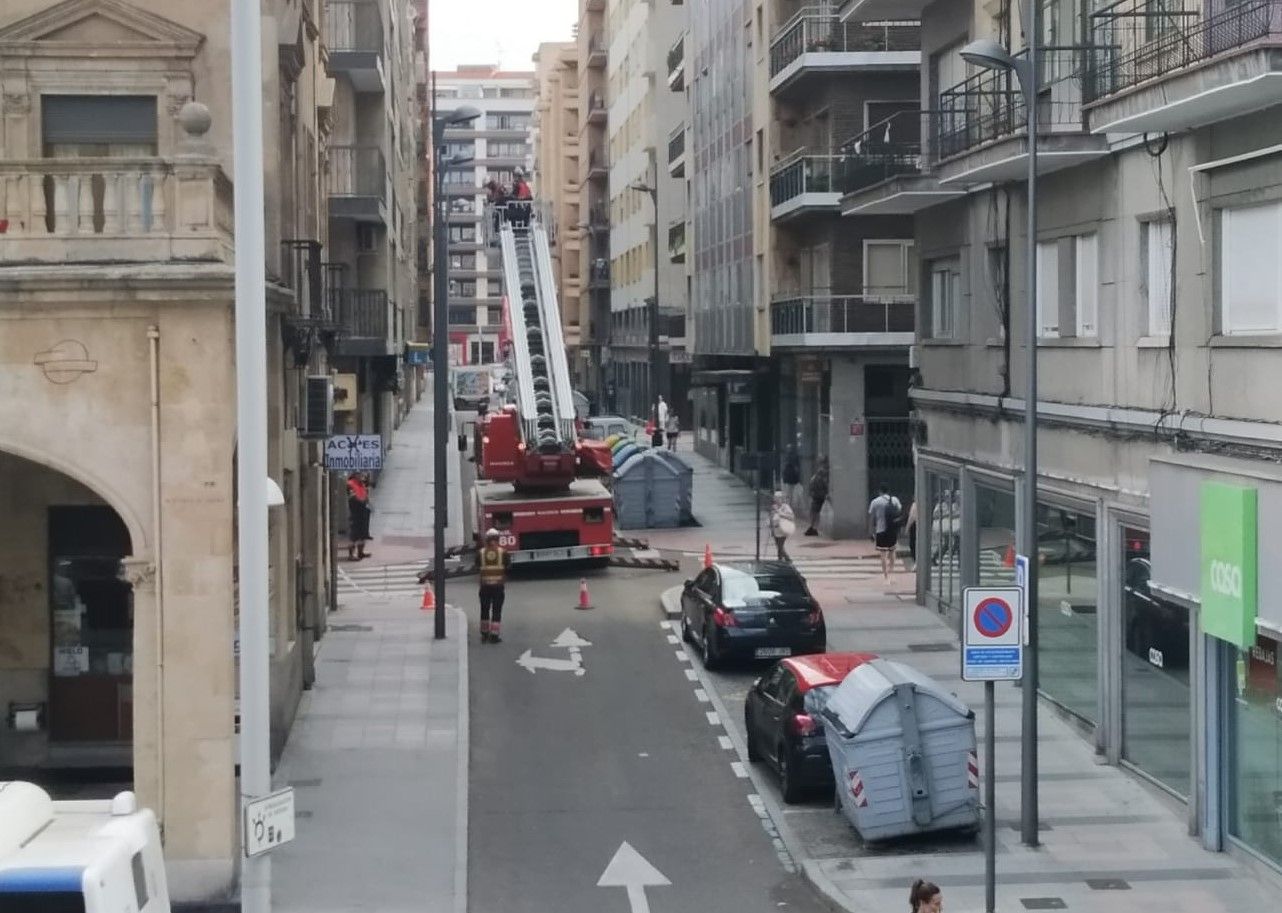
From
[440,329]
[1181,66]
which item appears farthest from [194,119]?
[440,329]

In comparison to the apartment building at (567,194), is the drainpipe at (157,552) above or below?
below

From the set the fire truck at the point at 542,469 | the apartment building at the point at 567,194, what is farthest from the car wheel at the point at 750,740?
the apartment building at the point at 567,194

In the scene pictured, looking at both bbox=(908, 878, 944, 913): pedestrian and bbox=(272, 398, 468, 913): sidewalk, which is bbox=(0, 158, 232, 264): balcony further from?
bbox=(908, 878, 944, 913): pedestrian

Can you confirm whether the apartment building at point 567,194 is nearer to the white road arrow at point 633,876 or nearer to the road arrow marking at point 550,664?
the road arrow marking at point 550,664

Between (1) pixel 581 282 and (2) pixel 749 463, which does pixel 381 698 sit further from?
(1) pixel 581 282

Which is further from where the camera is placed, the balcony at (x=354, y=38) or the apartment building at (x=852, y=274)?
the apartment building at (x=852, y=274)

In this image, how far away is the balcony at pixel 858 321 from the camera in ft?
130

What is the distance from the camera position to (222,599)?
15.1 metres

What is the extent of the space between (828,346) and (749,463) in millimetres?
6608

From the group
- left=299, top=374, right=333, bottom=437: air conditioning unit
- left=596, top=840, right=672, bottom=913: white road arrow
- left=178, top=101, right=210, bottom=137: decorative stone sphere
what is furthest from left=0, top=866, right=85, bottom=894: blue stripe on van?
left=299, top=374, right=333, bottom=437: air conditioning unit

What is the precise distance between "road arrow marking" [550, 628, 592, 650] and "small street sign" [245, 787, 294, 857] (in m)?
16.7

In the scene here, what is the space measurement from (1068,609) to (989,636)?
7.17 metres

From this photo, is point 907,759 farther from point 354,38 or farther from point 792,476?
point 792,476

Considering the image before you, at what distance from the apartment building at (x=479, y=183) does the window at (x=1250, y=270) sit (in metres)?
147
